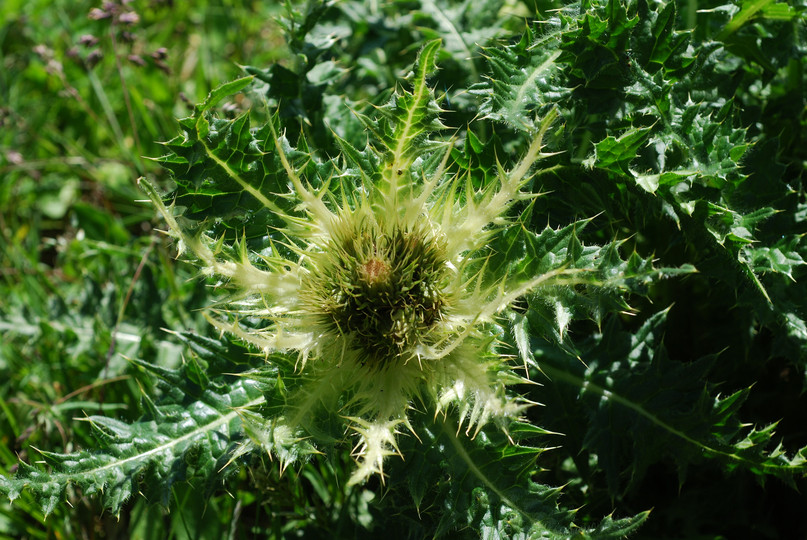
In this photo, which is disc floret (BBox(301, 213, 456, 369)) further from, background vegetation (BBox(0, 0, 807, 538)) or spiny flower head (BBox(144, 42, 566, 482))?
background vegetation (BBox(0, 0, 807, 538))

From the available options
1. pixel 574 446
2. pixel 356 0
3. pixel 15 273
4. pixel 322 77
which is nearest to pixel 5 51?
pixel 15 273

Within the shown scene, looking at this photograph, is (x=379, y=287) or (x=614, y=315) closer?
(x=379, y=287)

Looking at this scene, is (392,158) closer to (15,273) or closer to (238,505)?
(238,505)

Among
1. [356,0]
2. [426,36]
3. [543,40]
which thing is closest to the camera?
[543,40]

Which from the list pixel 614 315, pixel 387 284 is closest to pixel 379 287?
pixel 387 284

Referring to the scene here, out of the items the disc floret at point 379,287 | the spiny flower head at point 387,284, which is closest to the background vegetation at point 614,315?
the spiny flower head at point 387,284

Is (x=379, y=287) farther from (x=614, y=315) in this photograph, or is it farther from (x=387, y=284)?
(x=614, y=315)

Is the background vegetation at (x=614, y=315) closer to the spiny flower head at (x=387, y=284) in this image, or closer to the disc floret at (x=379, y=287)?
the spiny flower head at (x=387, y=284)
